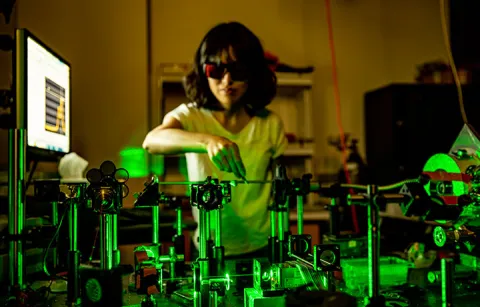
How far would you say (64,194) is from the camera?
1000mm

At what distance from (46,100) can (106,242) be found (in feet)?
2.85

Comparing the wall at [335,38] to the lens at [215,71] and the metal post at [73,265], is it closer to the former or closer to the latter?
the lens at [215,71]

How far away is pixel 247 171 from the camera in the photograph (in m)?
1.61

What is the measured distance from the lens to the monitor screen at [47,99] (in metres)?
1.34

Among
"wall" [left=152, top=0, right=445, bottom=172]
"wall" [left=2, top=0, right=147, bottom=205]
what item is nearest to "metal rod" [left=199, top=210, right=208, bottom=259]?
"wall" [left=2, top=0, right=147, bottom=205]

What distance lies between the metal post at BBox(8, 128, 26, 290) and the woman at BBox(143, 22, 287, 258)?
49 cm

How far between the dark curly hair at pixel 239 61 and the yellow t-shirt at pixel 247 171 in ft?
0.19

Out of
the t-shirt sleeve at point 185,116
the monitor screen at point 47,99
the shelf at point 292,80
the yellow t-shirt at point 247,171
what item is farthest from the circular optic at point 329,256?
the shelf at point 292,80

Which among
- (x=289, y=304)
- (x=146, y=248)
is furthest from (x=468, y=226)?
(x=146, y=248)

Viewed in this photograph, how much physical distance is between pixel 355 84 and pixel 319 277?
271 centimetres

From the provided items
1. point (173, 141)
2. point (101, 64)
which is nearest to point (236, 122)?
point (173, 141)

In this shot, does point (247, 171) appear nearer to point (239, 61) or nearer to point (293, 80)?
point (239, 61)

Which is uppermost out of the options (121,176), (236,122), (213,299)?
(236,122)

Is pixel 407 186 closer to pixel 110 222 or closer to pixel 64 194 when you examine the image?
pixel 110 222
